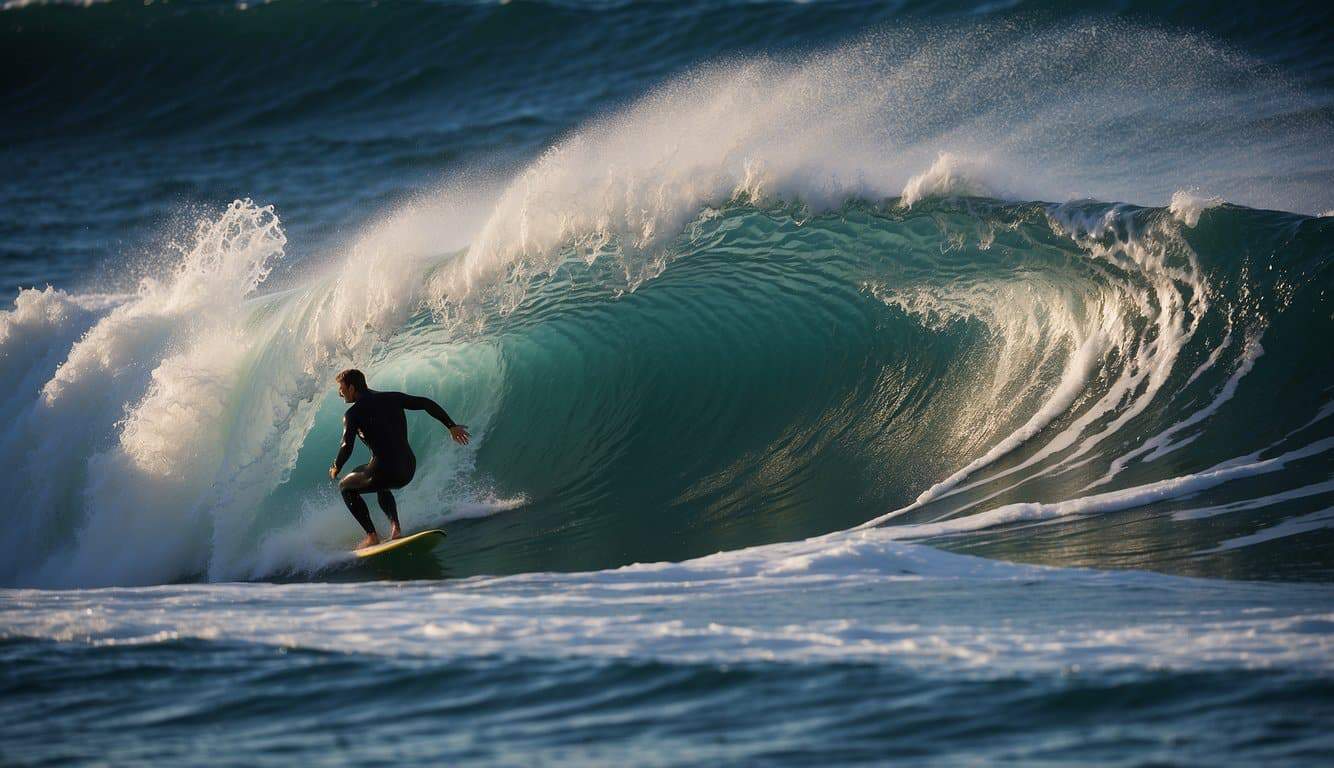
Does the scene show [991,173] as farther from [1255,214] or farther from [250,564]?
[250,564]

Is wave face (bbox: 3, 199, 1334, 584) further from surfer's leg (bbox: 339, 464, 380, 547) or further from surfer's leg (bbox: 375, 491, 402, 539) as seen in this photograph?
surfer's leg (bbox: 339, 464, 380, 547)

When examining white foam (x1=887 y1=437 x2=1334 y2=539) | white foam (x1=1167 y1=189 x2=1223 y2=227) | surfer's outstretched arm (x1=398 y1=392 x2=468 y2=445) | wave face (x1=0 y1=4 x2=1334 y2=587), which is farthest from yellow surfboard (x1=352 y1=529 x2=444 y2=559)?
white foam (x1=1167 y1=189 x2=1223 y2=227)

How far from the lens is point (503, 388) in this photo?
9820 mm

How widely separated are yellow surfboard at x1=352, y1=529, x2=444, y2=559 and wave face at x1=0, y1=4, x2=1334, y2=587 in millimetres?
259

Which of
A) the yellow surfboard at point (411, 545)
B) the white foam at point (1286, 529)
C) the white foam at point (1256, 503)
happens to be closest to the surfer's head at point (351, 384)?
the yellow surfboard at point (411, 545)

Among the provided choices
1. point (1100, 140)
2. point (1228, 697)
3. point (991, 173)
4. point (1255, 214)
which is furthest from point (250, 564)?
point (1100, 140)

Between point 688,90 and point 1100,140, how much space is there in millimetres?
5263

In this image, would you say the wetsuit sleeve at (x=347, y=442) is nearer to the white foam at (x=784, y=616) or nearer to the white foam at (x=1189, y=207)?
the white foam at (x=784, y=616)

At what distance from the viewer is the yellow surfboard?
726 centimetres

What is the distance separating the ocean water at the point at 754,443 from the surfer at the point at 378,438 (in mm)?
421

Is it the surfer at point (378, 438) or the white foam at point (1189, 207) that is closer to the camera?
the surfer at point (378, 438)

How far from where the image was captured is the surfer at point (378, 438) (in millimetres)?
7425

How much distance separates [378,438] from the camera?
7.42m

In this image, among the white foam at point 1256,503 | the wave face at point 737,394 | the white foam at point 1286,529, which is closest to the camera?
the white foam at point 1286,529
